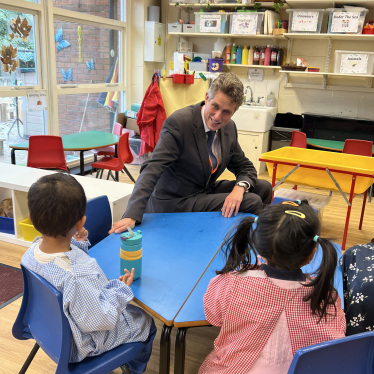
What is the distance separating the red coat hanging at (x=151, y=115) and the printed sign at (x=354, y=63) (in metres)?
2.42

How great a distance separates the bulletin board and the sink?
0.79 m

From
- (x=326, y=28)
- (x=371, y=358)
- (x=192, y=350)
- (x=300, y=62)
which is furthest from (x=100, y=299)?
(x=326, y=28)

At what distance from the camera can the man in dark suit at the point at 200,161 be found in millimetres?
2002

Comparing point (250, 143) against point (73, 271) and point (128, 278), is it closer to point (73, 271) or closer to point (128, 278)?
point (128, 278)

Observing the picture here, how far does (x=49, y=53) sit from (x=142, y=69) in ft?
5.99

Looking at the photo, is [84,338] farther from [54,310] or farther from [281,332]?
[281,332]

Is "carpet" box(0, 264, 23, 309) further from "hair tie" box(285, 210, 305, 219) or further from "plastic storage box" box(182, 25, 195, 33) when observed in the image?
"plastic storage box" box(182, 25, 195, 33)

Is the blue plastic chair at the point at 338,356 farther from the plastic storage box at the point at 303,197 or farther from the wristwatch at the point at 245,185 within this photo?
the plastic storage box at the point at 303,197

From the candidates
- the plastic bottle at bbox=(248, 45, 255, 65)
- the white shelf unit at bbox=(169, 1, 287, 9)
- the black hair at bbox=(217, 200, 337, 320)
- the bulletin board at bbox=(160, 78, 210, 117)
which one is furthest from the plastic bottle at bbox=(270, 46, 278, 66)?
the black hair at bbox=(217, 200, 337, 320)

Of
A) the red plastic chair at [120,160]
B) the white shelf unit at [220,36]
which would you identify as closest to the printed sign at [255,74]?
the white shelf unit at [220,36]

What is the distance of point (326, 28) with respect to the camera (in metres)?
5.24

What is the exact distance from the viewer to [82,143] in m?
3.82

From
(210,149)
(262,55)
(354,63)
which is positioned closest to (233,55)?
(262,55)

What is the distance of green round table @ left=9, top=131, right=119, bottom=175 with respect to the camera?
3.63m
